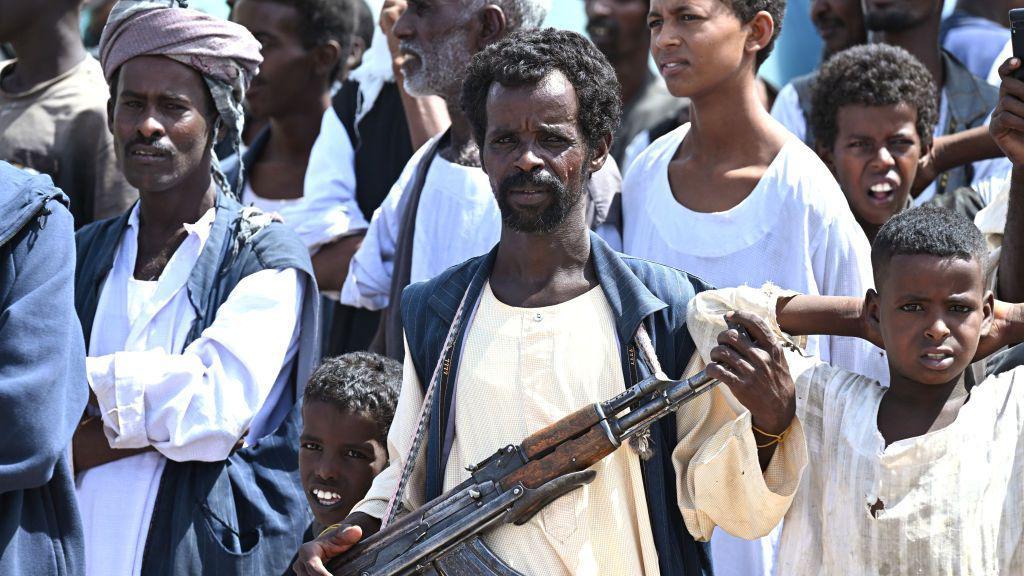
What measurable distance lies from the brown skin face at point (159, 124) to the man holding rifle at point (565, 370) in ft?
4.62

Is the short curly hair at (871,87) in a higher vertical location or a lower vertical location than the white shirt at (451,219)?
higher

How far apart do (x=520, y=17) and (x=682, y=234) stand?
4.81 ft

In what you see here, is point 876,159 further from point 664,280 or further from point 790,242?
point 664,280

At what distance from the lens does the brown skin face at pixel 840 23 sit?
736cm

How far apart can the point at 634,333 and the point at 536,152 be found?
23.3 inches

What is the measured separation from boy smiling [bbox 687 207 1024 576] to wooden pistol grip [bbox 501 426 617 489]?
38 centimetres

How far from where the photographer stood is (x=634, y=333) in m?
4.07

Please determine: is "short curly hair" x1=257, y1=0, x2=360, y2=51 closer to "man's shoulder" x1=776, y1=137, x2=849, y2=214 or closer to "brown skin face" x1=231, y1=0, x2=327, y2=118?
"brown skin face" x1=231, y1=0, x2=327, y2=118

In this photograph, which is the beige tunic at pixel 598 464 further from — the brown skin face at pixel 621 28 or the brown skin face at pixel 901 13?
the brown skin face at pixel 621 28

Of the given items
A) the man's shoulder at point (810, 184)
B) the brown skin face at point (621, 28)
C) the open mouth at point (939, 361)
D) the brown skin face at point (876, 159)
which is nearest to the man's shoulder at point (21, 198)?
the man's shoulder at point (810, 184)

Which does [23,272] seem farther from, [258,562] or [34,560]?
[258,562]

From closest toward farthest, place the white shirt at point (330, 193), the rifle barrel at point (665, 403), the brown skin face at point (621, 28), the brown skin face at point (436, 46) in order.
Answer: the rifle barrel at point (665, 403)
the brown skin face at point (436, 46)
the white shirt at point (330, 193)
the brown skin face at point (621, 28)

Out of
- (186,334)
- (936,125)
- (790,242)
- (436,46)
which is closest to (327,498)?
(186,334)

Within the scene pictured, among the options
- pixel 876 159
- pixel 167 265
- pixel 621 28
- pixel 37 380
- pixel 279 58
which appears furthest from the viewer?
pixel 621 28
